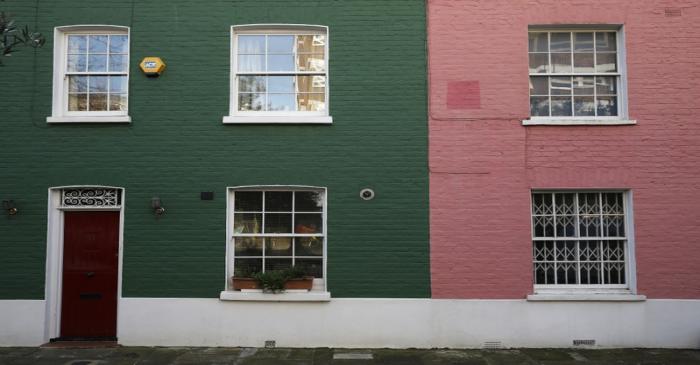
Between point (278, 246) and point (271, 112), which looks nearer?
point (278, 246)

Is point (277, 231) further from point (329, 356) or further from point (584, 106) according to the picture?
point (584, 106)

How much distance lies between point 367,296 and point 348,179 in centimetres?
198

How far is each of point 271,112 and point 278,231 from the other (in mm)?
2081

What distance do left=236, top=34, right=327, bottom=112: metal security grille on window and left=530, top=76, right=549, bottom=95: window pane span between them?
3.67 m

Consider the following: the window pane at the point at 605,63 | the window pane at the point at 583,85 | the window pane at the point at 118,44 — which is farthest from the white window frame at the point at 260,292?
the window pane at the point at 605,63

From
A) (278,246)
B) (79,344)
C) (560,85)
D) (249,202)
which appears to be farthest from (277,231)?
(560,85)

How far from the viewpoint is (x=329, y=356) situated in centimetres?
822

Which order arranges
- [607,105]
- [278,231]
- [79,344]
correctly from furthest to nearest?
[607,105] < [278,231] < [79,344]

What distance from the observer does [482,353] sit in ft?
27.6

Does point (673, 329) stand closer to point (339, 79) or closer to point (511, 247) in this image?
point (511, 247)

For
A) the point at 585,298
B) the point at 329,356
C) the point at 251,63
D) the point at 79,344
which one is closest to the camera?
the point at 329,356

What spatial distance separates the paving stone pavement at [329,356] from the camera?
7.93 m

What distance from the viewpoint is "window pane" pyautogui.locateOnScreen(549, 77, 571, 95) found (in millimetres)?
9203

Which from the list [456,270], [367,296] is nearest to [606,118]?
[456,270]
